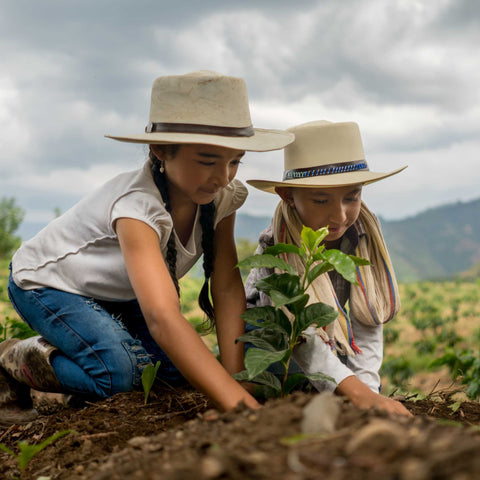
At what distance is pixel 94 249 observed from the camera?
2.56 meters

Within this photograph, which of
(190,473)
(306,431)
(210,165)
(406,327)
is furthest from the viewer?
(406,327)

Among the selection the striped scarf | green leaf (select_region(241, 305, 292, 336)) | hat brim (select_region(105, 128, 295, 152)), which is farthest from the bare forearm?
the striped scarf

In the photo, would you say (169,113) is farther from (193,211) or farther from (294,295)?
(294,295)

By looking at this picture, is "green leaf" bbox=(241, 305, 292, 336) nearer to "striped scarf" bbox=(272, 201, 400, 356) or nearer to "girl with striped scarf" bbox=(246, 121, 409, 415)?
"girl with striped scarf" bbox=(246, 121, 409, 415)

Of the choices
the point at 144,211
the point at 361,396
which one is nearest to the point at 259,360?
the point at 361,396

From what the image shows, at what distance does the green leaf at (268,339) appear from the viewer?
6.49ft

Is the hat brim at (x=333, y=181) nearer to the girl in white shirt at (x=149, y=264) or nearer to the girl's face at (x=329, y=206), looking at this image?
the girl's face at (x=329, y=206)

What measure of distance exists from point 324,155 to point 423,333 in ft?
17.0

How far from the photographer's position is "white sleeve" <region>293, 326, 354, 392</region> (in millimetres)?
2141

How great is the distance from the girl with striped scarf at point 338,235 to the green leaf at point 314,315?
0.27 meters

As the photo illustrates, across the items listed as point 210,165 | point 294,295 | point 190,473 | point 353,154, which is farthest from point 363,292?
point 190,473

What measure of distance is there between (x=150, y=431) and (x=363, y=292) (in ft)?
4.33

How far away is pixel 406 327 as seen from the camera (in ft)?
24.0

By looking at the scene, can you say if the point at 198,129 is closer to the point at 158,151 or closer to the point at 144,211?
the point at 158,151
